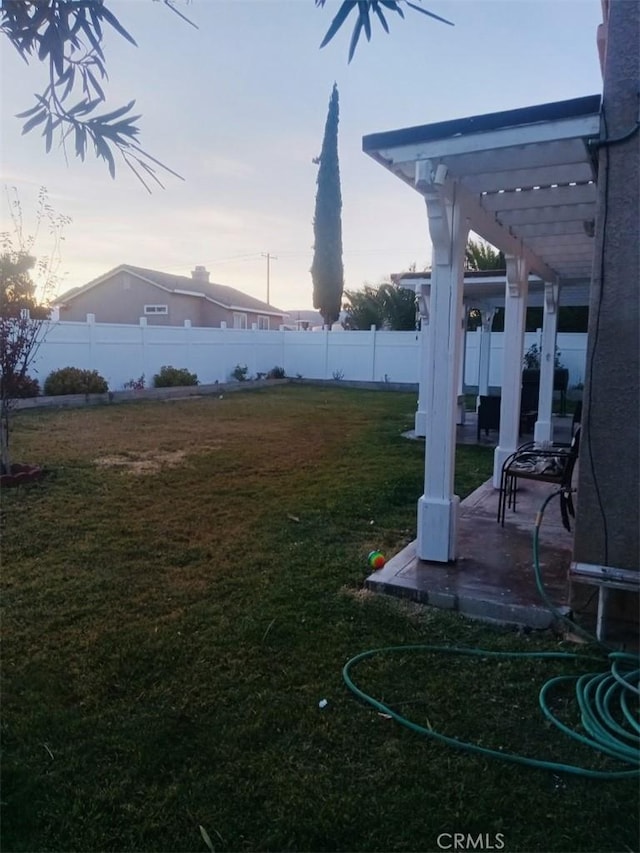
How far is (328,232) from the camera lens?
29062mm

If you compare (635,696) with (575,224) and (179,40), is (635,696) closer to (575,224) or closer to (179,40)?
(179,40)

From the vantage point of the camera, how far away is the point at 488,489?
6281 millimetres

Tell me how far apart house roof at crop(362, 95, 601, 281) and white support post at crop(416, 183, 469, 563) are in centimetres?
20

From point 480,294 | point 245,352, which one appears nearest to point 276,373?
point 245,352

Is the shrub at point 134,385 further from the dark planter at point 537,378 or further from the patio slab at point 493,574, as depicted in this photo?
the patio slab at point 493,574

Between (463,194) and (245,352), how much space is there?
1629 centimetres

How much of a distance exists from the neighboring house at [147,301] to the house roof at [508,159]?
22765mm

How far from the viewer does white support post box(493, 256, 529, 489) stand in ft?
20.0

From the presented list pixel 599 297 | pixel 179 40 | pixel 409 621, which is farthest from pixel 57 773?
pixel 599 297

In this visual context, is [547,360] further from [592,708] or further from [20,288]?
[20,288]

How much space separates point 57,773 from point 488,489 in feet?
16.1

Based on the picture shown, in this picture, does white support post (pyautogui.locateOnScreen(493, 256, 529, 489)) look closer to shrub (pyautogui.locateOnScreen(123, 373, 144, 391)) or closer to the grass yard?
the grass yard

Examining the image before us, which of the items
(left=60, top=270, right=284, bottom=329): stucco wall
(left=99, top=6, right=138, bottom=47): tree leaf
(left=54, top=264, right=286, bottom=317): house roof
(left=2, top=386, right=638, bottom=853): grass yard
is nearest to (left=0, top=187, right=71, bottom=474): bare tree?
(left=2, top=386, right=638, bottom=853): grass yard

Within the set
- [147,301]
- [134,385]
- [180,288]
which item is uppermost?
[180,288]
